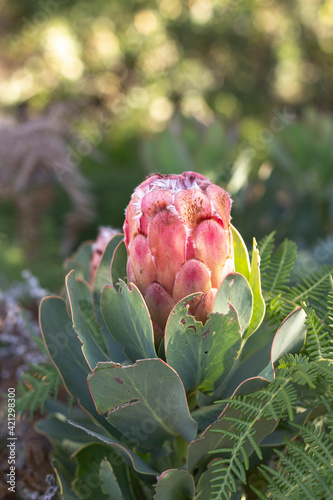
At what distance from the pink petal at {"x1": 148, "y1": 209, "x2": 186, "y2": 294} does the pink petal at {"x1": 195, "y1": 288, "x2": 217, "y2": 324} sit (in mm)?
39

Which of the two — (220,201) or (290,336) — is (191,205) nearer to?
(220,201)

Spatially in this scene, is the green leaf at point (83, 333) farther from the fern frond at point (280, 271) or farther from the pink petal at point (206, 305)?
the fern frond at point (280, 271)

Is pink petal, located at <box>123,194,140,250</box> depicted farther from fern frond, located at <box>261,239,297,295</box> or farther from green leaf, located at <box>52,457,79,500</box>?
green leaf, located at <box>52,457,79,500</box>

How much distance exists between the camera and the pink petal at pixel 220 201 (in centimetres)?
50

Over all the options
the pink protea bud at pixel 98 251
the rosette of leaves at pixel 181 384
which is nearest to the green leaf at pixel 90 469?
the rosette of leaves at pixel 181 384

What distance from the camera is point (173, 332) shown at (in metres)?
0.50

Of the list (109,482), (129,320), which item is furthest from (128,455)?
(129,320)

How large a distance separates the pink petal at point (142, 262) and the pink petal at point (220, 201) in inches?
3.1

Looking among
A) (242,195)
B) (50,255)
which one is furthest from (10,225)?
(242,195)

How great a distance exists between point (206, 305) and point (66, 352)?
7.9 inches

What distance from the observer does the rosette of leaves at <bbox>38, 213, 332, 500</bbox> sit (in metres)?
0.49

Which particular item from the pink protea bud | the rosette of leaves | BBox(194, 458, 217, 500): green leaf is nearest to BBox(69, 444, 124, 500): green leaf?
the rosette of leaves

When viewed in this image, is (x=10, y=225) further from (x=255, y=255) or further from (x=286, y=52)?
(x=286, y=52)

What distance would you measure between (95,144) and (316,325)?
161 cm
